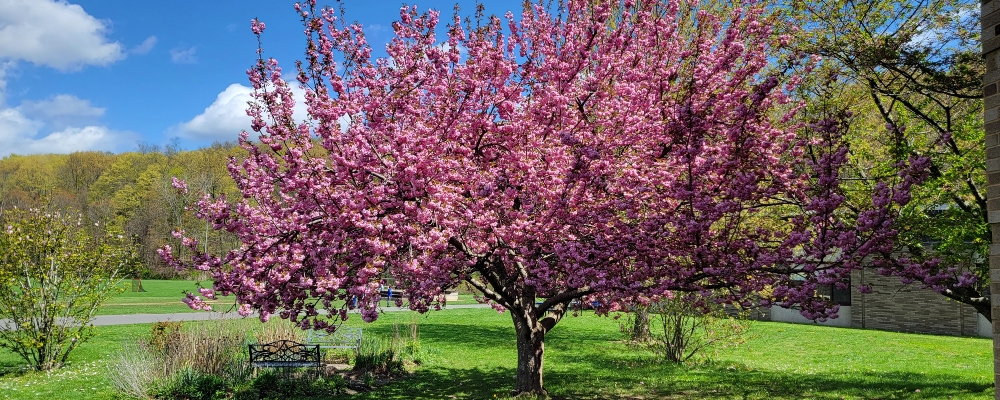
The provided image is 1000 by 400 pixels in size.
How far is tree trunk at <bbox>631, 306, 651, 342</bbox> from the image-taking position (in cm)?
1549

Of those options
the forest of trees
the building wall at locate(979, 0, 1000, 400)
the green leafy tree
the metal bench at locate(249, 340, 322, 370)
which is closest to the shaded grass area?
the metal bench at locate(249, 340, 322, 370)

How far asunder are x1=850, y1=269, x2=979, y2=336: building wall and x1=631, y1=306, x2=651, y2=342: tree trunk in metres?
11.0

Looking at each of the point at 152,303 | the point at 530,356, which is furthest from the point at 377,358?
the point at 152,303

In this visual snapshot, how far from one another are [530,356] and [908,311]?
67.0 ft

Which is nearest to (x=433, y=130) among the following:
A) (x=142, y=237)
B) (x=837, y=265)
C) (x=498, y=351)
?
(x=837, y=265)

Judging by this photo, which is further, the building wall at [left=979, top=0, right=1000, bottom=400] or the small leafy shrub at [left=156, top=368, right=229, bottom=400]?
the small leafy shrub at [left=156, top=368, right=229, bottom=400]

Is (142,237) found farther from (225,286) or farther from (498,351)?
(225,286)

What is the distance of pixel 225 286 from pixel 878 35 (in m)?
9.68

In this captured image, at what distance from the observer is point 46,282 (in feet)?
45.6

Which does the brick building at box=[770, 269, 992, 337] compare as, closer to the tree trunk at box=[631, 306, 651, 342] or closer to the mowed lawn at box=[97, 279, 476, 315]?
the tree trunk at box=[631, 306, 651, 342]

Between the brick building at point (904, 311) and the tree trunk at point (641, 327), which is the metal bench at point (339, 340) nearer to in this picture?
the tree trunk at point (641, 327)

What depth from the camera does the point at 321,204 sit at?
7582 mm

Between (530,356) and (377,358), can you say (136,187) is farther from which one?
(530,356)

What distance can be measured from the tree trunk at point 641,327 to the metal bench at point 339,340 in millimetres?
6616
